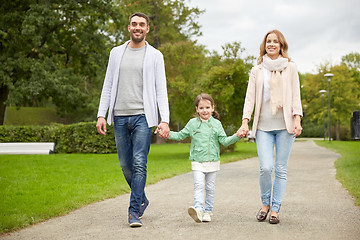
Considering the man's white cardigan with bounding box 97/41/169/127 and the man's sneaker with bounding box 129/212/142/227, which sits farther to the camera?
the man's white cardigan with bounding box 97/41/169/127

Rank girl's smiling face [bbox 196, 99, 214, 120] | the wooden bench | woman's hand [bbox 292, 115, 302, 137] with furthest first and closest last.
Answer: the wooden bench
girl's smiling face [bbox 196, 99, 214, 120]
woman's hand [bbox 292, 115, 302, 137]

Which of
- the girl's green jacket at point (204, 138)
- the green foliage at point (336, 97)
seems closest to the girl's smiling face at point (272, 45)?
the girl's green jacket at point (204, 138)

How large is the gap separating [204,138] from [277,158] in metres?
0.86

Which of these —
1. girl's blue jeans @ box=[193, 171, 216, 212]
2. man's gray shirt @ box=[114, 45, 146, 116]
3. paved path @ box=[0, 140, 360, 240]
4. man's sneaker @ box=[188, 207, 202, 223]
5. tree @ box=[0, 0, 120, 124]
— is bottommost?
paved path @ box=[0, 140, 360, 240]

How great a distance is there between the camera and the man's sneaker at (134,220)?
4.52 meters

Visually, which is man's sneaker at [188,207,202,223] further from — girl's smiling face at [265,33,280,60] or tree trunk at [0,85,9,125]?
tree trunk at [0,85,9,125]

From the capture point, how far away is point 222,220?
191 inches

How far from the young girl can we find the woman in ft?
1.19

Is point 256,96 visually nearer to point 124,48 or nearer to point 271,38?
point 271,38

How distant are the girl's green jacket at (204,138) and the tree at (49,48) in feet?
61.1

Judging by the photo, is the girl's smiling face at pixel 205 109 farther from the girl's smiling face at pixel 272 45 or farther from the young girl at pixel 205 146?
the girl's smiling face at pixel 272 45

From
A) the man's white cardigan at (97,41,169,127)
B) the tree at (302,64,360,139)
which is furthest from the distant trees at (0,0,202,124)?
the tree at (302,64,360,139)

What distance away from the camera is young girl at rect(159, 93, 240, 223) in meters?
4.92

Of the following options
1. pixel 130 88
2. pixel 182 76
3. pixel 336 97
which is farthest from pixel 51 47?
pixel 336 97
